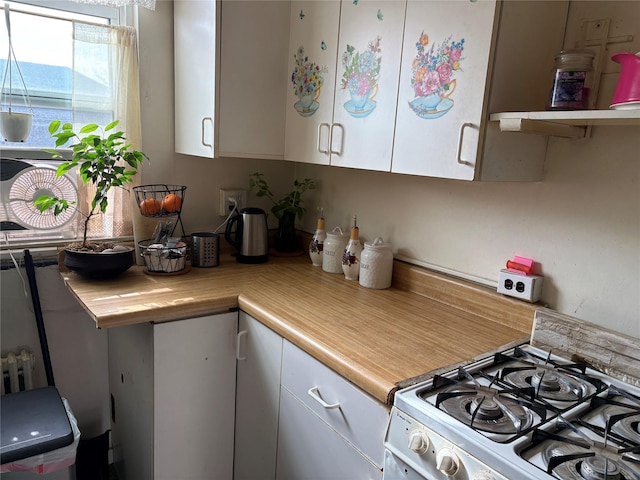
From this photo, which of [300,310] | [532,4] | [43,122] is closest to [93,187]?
[43,122]

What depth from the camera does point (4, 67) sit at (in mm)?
1595

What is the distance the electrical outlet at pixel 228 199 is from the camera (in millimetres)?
2078

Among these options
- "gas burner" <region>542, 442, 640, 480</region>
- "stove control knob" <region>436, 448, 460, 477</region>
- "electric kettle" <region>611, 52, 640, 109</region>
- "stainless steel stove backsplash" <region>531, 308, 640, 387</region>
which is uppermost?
"electric kettle" <region>611, 52, 640, 109</region>

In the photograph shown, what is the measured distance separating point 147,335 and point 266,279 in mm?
466

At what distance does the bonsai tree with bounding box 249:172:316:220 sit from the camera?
80.9 inches

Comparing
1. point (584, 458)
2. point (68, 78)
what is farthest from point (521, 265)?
point (68, 78)

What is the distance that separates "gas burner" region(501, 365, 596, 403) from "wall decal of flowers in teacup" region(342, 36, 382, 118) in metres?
0.84

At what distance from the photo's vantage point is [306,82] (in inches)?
67.1

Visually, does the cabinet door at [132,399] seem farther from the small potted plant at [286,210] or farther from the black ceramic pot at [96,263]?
the small potted plant at [286,210]

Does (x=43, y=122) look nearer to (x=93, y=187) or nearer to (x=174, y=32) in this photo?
(x=93, y=187)

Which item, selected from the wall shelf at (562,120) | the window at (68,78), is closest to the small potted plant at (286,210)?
the window at (68,78)

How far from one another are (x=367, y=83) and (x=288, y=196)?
0.82 meters

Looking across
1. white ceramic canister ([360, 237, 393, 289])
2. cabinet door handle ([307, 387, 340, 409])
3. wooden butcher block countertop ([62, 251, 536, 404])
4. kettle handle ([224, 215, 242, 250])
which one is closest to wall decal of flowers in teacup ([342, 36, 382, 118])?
white ceramic canister ([360, 237, 393, 289])

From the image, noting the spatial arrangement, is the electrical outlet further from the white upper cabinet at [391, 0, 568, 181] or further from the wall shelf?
the wall shelf
